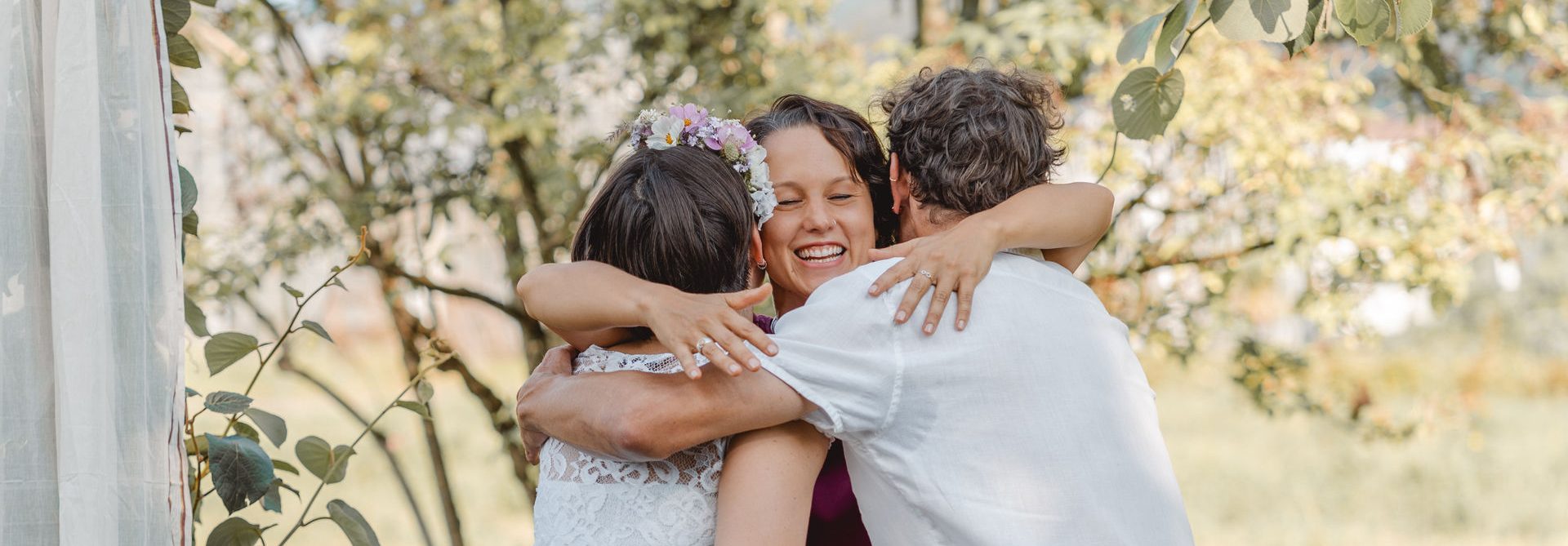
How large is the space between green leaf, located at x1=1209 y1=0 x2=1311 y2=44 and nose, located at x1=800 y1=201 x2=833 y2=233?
720mm

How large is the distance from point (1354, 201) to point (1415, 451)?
5.92 meters

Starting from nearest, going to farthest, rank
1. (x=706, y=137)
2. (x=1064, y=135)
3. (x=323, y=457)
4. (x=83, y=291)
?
(x=83, y=291), (x=706, y=137), (x=323, y=457), (x=1064, y=135)

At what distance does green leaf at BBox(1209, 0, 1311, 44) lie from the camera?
72.2 inches

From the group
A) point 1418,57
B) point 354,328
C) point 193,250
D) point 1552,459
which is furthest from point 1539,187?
point 354,328

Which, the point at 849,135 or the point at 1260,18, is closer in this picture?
the point at 1260,18

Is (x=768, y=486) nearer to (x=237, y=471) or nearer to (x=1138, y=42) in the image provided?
(x=237, y=471)

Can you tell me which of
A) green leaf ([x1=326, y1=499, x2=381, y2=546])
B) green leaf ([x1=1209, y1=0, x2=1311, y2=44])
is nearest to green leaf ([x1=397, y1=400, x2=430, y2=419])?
green leaf ([x1=326, y1=499, x2=381, y2=546])

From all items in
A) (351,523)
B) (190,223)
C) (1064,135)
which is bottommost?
(351,523)

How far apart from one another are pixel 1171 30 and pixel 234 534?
1.56m

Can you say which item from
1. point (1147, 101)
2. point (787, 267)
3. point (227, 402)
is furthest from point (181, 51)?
point (1147, 101)

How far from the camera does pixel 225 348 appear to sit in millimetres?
1950

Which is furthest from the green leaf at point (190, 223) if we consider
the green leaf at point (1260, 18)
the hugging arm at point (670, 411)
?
the green leaf at point (1260, 18)

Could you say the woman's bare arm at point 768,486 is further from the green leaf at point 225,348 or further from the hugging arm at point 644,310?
the green leaf at point 225,348

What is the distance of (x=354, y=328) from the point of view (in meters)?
7.50
